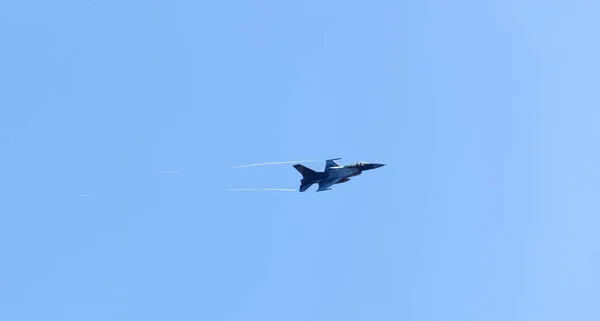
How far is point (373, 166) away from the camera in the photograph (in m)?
105

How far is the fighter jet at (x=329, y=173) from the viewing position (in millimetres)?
103812

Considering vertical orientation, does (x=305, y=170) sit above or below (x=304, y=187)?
above

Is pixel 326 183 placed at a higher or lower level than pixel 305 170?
lower

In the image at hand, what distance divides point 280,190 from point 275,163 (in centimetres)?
629

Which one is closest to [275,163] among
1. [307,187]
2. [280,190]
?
[280,190]

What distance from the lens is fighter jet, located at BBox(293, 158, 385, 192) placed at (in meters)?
104

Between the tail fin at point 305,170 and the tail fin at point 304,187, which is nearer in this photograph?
the tail fin at point 305,170

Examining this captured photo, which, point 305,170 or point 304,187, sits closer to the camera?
point 305,170

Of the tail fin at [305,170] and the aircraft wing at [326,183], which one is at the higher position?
the tail fin at [305,170]

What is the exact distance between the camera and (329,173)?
340 feet

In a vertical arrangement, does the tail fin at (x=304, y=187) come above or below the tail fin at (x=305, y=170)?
below

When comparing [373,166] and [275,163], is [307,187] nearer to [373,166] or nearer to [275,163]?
[373,166]

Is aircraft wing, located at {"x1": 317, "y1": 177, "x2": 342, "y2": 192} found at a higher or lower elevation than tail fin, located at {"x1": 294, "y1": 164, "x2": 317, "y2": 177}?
lower

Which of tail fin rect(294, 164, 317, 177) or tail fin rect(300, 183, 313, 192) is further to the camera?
tail fin rect(300, 183, 313, 192)
